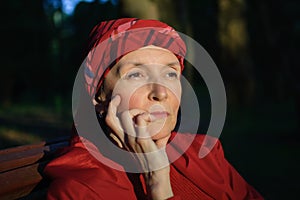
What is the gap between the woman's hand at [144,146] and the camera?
1658 mm

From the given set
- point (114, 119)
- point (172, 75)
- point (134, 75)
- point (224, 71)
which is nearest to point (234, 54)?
point (224, 71)

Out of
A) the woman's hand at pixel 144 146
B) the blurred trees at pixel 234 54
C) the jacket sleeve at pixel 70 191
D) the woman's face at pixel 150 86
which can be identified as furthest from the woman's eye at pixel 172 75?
→ the blurred trees at pixel 234 54

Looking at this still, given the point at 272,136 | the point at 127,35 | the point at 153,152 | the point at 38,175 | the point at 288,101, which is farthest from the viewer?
the point at 288,101

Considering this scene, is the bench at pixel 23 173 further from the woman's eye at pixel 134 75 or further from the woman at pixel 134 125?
the woman's eye at pixel 134 75

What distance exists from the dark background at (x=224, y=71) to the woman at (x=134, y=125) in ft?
0.97

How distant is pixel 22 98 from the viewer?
19250mm

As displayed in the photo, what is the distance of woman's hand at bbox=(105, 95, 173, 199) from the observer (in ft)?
5.44

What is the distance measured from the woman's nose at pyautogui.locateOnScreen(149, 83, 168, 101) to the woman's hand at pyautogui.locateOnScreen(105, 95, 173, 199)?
79mm

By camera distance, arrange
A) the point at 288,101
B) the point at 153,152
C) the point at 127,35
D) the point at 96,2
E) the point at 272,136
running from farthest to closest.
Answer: the point at 288,101, the point at 96,2, the point at 272,136, the point at 127,35, the point at 153,152

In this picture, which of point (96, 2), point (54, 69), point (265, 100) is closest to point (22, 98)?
point (54, 69)

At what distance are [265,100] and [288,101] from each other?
928mm

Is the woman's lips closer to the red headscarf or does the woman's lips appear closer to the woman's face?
the woman's face

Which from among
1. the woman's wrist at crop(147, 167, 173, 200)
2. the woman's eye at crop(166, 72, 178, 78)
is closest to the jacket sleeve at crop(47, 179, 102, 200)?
the woman's wrist at crop(147, 167, 173, 200)

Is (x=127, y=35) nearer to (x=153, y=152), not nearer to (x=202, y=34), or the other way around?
(x=153, y=152)
